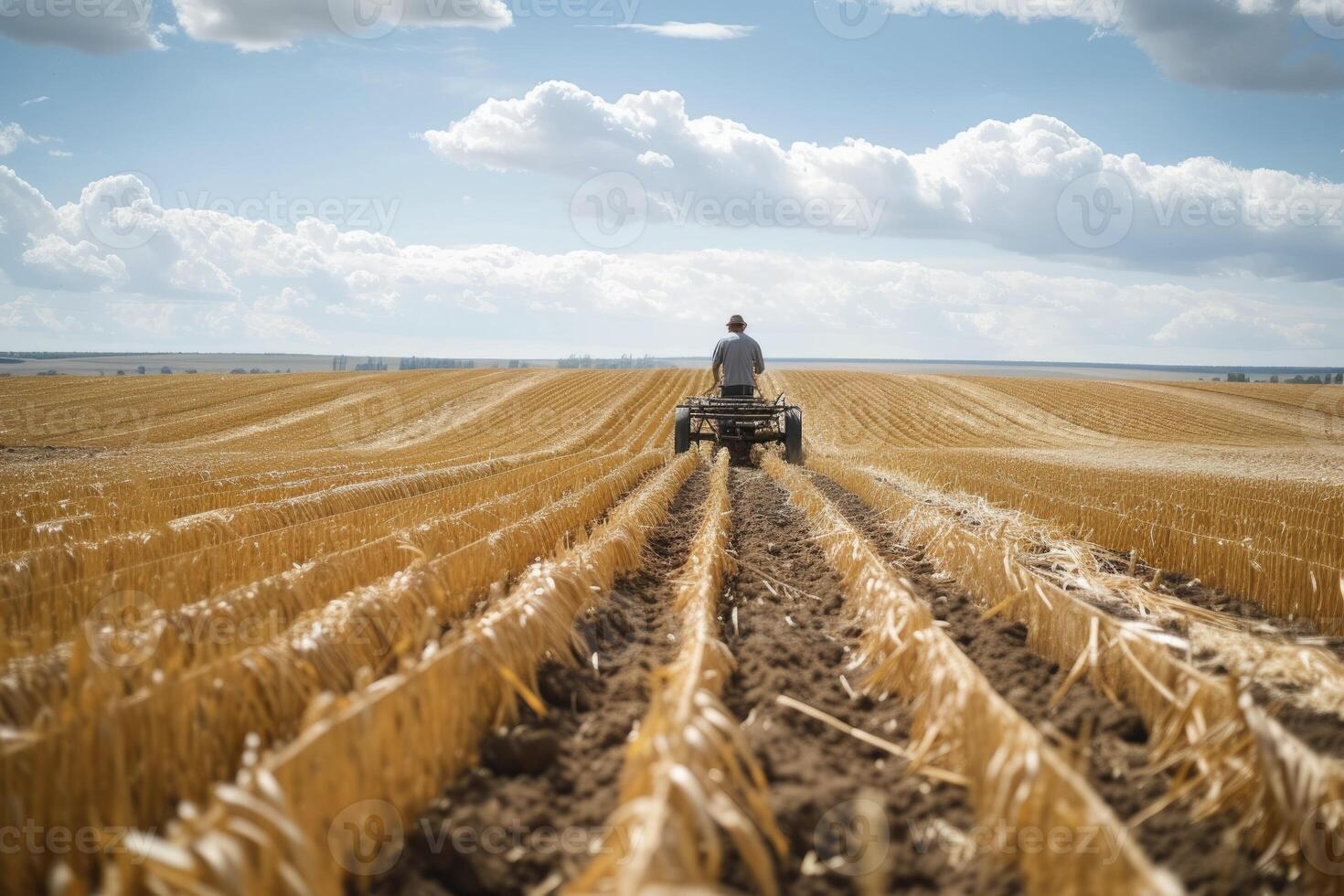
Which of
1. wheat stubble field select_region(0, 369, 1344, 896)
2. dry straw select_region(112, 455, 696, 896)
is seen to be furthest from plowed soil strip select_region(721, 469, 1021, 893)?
dry straw select_region(112, 455, 696, 896)

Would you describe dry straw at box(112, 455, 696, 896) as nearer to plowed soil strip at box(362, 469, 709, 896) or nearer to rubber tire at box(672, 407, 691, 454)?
plowed soil strip at box(362, 469, 709, 896)

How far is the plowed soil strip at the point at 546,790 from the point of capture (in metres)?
2.49

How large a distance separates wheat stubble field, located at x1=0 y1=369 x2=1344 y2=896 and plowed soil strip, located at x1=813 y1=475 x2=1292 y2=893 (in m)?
0.02

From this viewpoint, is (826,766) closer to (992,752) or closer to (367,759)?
(992,752)

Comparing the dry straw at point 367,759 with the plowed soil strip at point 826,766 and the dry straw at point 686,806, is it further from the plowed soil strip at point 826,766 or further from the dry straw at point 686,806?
the plowed soil strip at point 826,766

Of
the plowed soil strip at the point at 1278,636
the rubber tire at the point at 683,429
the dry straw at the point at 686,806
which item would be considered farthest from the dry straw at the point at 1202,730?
the rubber tire at the point at 683,429

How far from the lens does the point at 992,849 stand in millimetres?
2480

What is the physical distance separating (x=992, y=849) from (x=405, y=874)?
1841 millimetres

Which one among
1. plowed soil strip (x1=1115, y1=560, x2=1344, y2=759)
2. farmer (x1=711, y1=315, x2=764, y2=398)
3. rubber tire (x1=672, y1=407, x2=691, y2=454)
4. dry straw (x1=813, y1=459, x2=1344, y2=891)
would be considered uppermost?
farmer (x1=711, y1=315, x2=764, y2=398)

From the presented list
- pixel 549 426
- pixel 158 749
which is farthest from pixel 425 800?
pixel 549 426

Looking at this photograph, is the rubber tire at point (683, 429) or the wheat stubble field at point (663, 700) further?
the rubber tire at point (683, 429)

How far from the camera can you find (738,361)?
51.0 ft

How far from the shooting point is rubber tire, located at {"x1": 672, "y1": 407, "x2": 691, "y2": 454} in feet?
53.1

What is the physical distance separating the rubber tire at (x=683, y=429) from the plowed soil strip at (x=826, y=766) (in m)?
10.2
